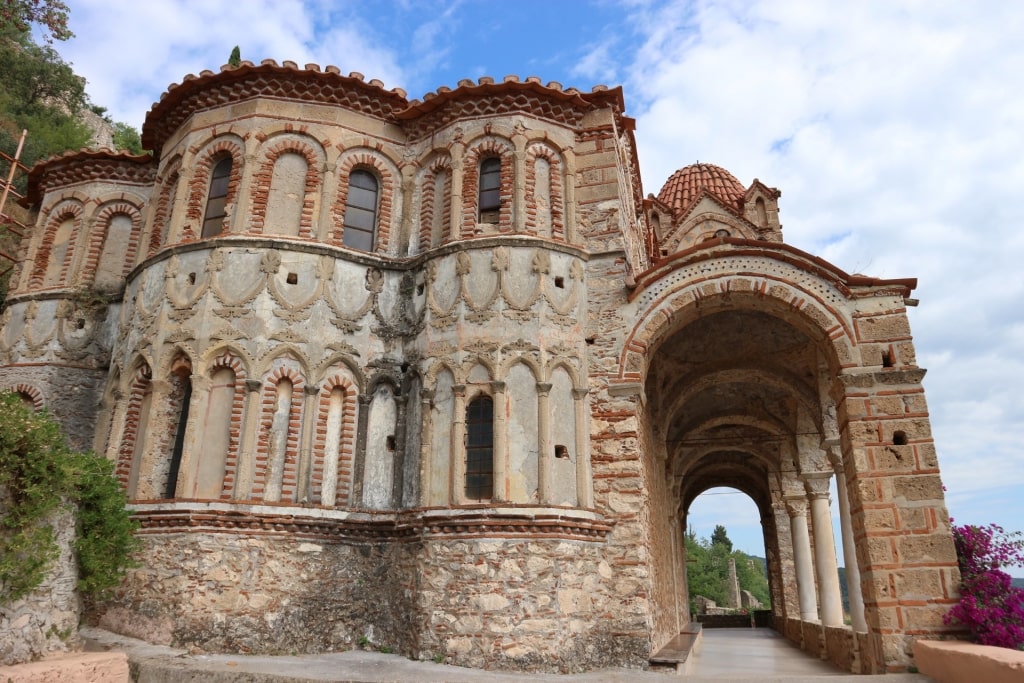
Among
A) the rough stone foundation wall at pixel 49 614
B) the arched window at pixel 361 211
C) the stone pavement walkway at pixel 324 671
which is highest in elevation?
the arched window at pixel 361 211

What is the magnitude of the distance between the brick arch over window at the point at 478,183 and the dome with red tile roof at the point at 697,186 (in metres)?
13.2

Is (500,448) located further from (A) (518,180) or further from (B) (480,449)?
(A) (518,180)

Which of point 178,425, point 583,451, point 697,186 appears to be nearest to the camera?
point 583,451

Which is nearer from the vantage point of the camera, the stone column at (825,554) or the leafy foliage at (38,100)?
the stone column at (825,554)

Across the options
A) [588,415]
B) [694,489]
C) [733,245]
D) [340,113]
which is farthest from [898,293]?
[694,489]

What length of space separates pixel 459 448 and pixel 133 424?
574cm

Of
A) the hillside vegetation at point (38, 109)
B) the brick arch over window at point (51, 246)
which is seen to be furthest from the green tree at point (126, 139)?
the brick arch over window at point (51, 246)

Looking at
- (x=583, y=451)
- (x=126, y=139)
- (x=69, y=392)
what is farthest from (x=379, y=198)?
(x=126, y=139)

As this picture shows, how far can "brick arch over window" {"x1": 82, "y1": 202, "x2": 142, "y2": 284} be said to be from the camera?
50.3 feet

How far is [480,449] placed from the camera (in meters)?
11.4

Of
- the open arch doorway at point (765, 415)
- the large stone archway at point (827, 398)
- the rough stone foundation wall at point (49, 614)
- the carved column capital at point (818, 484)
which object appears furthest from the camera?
the carved column capital at point (818, 484)

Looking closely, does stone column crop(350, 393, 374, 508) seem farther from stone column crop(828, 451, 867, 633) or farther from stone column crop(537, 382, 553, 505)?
stone column crop(828, 451, 867, 633)

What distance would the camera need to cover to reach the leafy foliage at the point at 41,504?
7.46 m

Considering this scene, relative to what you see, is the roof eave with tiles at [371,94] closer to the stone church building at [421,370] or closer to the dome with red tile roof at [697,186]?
the stone church building at [421,370]
